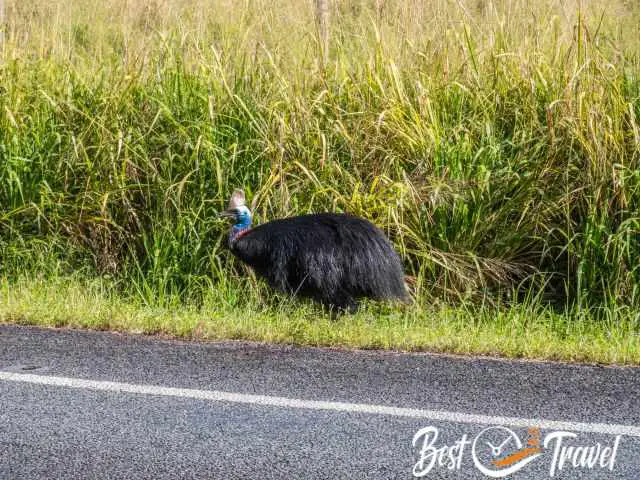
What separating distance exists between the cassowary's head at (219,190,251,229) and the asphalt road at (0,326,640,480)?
953 mm

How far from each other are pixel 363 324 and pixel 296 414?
1688 mm

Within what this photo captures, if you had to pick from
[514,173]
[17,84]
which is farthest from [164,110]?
[514,173]

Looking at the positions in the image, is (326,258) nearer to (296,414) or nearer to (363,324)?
(363,324)

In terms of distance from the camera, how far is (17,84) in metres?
7.55

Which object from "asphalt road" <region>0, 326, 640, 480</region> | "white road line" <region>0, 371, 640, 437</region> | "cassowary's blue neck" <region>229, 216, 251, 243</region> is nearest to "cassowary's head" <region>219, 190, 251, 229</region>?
"cassowary's blue neck" <region>229, 216, 251, 243</region>

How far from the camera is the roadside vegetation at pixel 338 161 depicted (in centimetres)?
619

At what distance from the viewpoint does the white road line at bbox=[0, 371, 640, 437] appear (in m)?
4.03

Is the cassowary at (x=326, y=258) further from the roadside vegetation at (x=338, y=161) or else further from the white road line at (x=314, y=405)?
the white road line at (x=314, y=405)

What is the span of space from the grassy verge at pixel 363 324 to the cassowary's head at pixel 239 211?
0.53m

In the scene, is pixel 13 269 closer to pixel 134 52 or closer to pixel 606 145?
pixel 134 52

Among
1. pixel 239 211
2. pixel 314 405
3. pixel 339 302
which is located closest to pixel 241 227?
pixel 239 211

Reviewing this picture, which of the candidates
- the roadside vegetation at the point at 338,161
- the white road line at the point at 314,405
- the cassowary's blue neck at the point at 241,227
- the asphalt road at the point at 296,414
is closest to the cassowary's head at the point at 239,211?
the cassowary's blue neck at the point at 241,227

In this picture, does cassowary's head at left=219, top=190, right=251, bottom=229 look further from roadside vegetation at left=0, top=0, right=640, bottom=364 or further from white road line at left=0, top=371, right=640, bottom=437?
white road line at left=0, top=371, right=640, bottom=437

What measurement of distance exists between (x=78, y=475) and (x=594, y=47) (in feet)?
15.6
